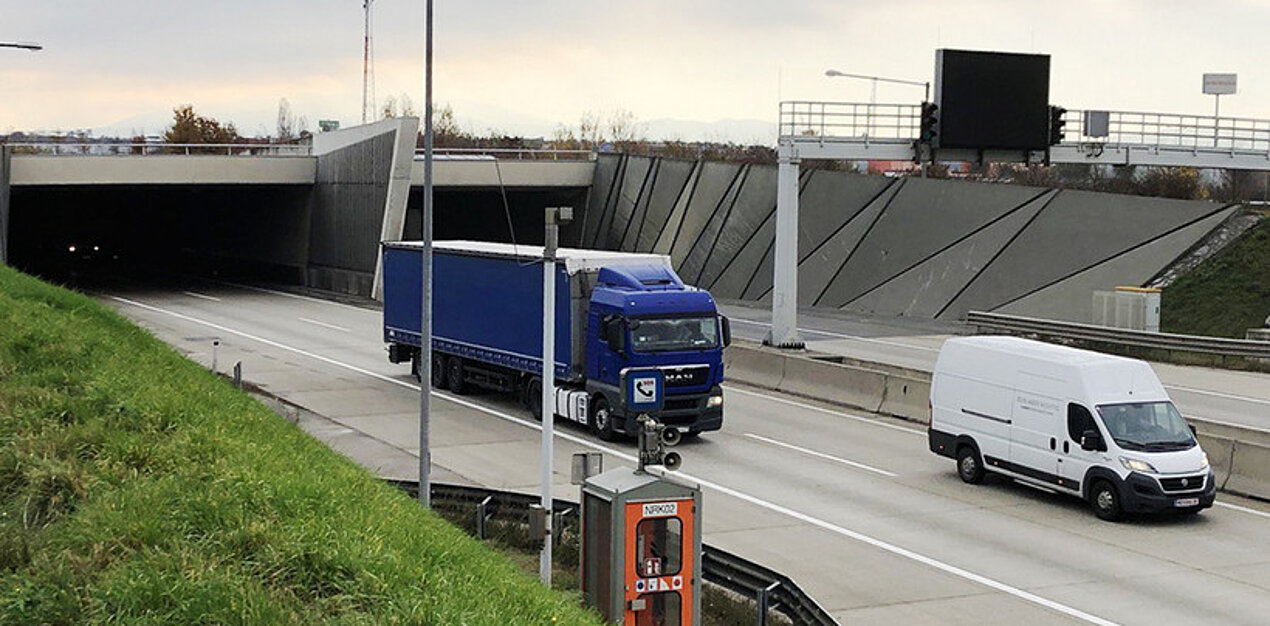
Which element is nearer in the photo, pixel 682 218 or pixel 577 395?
pixel 577 395

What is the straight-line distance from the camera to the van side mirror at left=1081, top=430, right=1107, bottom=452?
822 inches

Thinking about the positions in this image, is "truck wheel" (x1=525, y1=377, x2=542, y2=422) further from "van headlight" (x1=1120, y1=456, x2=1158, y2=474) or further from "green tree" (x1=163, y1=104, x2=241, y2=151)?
"green tree" (x1=163, y1=104, x2=241, y2=151)

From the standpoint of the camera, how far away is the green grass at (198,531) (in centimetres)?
827

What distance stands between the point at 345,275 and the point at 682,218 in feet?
46.2

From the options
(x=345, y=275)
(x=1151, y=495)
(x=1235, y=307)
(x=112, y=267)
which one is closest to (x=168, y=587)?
(x=1151, y=495)

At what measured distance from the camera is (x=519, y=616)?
9.09 meters

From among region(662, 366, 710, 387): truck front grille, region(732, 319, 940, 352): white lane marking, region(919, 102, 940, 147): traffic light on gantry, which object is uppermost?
region(919, 102, 940, 147): traffic light on gantry

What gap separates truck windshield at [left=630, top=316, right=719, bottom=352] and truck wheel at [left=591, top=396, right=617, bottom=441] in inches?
52.6

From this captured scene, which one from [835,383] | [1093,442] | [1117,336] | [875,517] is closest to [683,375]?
[875,517]

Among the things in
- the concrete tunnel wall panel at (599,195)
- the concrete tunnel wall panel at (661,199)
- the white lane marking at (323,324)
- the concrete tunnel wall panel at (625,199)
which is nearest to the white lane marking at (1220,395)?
the white lane marking at (323,324)

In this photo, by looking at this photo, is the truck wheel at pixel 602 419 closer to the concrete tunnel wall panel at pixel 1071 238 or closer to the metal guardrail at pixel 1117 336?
the metal guardrail at pixel 1117 336

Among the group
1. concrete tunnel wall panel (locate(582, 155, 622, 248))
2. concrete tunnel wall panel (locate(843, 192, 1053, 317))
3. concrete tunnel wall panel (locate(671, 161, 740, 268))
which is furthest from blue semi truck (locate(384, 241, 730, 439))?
concrete tunnel wall panel (locate(582, 155, 622, 248))

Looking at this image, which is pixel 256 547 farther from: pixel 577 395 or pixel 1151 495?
pixel 577 395

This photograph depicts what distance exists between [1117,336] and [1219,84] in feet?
46.1
